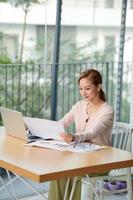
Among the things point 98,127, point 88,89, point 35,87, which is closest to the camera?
point 98,127

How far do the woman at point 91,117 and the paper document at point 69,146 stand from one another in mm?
141

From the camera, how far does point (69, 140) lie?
8.92 ft

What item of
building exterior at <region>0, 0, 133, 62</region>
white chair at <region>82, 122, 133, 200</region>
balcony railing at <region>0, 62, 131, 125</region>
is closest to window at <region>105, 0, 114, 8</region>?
building exterior at <region>0, 0, 133, 62</region>

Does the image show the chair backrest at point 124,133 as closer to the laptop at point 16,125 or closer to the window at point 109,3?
the laptop at point 16,125

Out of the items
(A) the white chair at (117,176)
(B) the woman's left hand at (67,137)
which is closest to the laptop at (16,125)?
(B) the woman's left hand at (67,137)

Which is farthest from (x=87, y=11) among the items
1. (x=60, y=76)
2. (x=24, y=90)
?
(x=24, y=90)

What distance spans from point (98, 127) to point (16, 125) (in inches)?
20.0

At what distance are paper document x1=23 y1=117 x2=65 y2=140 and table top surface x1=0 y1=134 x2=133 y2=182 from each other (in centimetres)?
16

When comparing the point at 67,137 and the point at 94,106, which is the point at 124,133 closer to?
the point at 94,106

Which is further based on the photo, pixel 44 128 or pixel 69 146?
pixel 44 128

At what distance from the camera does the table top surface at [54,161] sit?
2.16 m

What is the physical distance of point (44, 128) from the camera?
9.15ft

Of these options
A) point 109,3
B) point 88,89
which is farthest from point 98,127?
point 109,3

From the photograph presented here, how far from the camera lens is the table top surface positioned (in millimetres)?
2162
